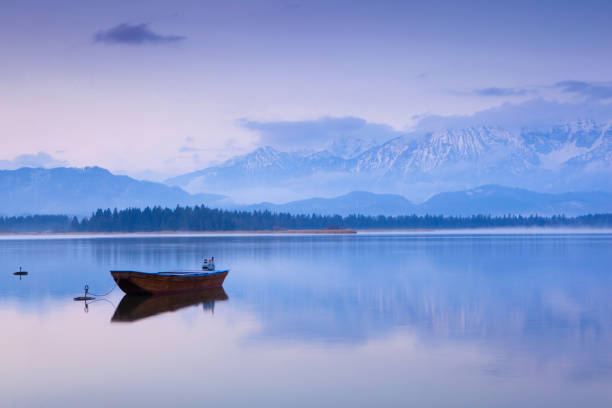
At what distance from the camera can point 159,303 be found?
33344mm

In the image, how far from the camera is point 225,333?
24531 mm

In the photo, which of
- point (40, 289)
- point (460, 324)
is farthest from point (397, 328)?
point (40, 289)

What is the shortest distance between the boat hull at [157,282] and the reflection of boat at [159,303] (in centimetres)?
32

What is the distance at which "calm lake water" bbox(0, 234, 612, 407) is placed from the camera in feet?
53.3

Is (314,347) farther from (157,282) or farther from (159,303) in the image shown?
(157,282)

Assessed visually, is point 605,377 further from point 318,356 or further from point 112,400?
point 112,400

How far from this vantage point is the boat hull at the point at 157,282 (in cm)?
3438

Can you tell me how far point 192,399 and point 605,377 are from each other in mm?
10633

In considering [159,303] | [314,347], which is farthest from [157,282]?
[314,347]

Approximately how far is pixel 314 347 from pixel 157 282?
1580 cm

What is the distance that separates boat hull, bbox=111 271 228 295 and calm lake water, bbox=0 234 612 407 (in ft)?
2.80

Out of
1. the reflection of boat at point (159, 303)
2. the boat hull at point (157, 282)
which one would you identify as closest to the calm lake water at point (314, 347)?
the reflection of boat at point (159, 303)

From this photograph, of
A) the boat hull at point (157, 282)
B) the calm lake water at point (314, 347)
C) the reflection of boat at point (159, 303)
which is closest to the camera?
the calm lake water at point (314, 347)

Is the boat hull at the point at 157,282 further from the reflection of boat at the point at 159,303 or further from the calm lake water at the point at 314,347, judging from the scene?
the calm lake water at the point at 314,347
